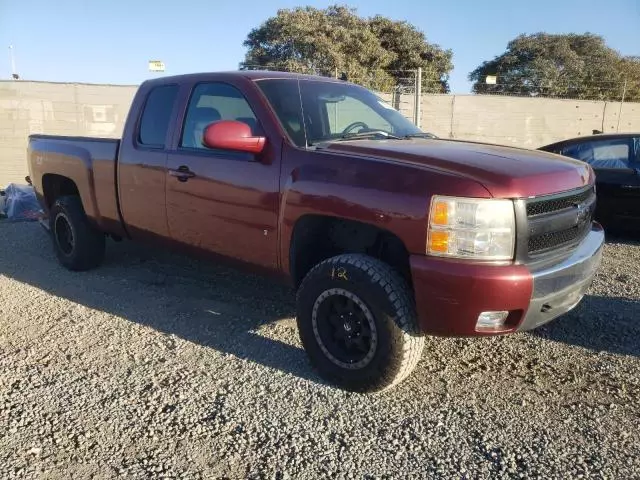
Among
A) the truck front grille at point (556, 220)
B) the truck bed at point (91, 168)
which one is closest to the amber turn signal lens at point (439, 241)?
the truck front grille at point (556, 220)

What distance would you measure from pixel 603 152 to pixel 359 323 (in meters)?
5.64

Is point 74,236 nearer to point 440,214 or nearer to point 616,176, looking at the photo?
point 440,214

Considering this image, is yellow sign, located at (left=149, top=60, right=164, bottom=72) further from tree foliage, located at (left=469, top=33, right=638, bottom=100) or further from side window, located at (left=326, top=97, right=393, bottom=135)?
tree foliage, located at (left=469, top=33, right=638, bottom=100)

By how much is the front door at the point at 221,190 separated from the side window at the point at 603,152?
5260 millimetres

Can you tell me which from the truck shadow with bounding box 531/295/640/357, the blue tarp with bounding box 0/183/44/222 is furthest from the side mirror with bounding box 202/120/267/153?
the blue tarp with bounding box 0/183/44/222

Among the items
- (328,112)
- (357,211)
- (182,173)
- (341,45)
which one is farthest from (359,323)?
(341,45)

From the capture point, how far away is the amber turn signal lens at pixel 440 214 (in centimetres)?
272

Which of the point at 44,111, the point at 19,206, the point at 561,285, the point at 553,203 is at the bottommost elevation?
the point at 19,206

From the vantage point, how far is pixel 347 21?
31.4 meters

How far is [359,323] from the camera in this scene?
312 cm

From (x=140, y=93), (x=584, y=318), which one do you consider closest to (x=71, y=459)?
(x=140, y=93)

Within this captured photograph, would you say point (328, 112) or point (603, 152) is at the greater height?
point (328, 112)

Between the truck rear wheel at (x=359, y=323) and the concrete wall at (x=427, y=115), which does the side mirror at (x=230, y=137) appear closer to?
the truck rear wheel at (x=359, y=323)

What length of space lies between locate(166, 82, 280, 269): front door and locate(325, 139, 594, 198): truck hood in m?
0.56
